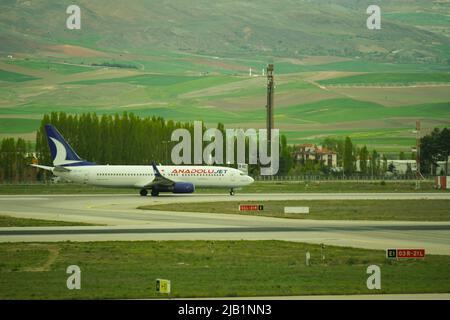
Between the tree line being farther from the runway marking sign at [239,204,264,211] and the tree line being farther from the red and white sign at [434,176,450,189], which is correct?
the runway marking sign at [239,204,264,211]

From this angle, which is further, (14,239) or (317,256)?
(14,239)

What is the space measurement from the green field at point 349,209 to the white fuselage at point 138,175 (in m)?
13.0

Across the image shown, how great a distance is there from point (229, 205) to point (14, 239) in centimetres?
2687

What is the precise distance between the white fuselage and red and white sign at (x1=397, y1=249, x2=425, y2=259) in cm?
4871

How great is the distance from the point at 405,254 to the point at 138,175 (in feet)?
165

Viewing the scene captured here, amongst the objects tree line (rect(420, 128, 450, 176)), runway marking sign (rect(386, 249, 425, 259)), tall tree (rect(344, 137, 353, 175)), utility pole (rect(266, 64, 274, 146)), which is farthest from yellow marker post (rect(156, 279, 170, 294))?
tall tree (rect(344, 137, 353, 175))

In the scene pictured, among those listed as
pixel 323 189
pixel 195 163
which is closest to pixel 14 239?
pixel 323 189

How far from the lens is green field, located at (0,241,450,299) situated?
28.4 meters

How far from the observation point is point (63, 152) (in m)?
84.8

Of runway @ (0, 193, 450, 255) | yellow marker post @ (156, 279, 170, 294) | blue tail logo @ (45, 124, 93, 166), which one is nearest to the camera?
yellow marker post @ (156, 279, 170, 294)

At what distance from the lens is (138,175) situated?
8400 cm

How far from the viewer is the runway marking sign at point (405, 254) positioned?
116 feet

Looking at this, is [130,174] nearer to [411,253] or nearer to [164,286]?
[411,253]

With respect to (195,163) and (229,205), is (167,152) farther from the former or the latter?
(229,205)
